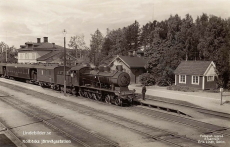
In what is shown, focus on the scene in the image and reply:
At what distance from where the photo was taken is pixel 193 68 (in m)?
33.1

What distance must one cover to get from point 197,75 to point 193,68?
1.60 metres

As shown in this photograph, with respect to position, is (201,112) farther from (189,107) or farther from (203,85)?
(203,85)

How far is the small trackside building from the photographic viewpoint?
31.5m

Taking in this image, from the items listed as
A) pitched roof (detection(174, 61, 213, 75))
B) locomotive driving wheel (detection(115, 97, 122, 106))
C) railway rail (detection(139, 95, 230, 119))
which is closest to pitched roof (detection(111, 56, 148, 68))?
pitched roof (detection(174, 61, 213, 75))

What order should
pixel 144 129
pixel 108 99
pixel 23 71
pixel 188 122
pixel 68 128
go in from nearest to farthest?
1. pixel 144 129
2. pixel 68 128
3. pixel 188 122
4. pixel 108 99
5. pixel 23 71

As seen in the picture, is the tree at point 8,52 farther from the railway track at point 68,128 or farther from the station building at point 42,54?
the railway track at point 68,128

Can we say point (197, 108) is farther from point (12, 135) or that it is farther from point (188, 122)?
point (12, 135)

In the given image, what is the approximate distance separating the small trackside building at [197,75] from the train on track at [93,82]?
13.2 m

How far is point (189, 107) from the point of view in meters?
21.0

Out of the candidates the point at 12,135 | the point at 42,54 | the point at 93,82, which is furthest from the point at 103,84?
the point at 42,54

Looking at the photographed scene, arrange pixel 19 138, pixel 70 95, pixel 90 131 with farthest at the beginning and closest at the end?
pixel 70 95 < pixel 90 131 < pixel 19 138

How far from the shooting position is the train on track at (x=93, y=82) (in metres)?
21.6

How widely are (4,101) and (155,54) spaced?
79.8 ft

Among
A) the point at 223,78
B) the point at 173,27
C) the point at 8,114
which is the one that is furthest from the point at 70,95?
the point at 173,27
